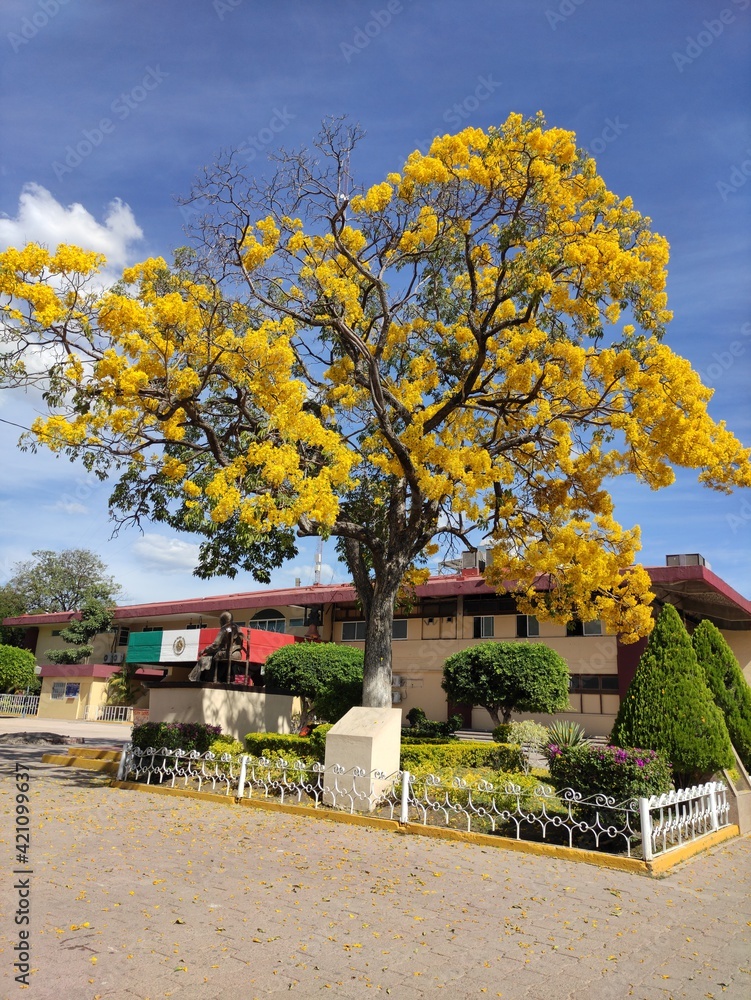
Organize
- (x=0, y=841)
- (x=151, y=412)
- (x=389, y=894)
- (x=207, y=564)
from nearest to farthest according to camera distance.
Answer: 1. (x=389, y=894)
2. (x=0, y=841)
3. (x=151, y=412)
4. (x=207, y=564)

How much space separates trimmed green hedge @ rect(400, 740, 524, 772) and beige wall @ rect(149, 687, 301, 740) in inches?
150

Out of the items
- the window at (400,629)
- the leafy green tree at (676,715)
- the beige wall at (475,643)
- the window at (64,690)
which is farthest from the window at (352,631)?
the leafy green tree at (676,715)

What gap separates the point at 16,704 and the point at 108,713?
14.8 feet

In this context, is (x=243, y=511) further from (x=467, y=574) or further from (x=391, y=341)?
(x=467, y=574)

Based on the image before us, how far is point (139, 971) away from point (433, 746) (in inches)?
317

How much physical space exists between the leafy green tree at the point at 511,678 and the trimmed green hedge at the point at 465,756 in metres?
7.68

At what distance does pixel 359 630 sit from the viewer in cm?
2980

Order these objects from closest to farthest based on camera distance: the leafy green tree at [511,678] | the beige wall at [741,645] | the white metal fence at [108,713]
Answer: the leafy green tree at [511,678] → the beige wall at [741,645] → the white metal fence at [108,713]

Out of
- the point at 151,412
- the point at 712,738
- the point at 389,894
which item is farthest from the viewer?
the point at 151,412

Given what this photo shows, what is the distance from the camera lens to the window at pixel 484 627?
26.8 m

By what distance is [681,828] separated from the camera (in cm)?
809

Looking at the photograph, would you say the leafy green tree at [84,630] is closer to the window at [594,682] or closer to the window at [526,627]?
the window at [526,627]

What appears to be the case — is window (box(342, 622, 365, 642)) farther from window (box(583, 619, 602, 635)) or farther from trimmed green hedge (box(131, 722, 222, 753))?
trimmed green hedge (box(131, 722, 222, 753))

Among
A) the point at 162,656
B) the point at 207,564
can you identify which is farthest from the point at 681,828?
the point at 162,656
